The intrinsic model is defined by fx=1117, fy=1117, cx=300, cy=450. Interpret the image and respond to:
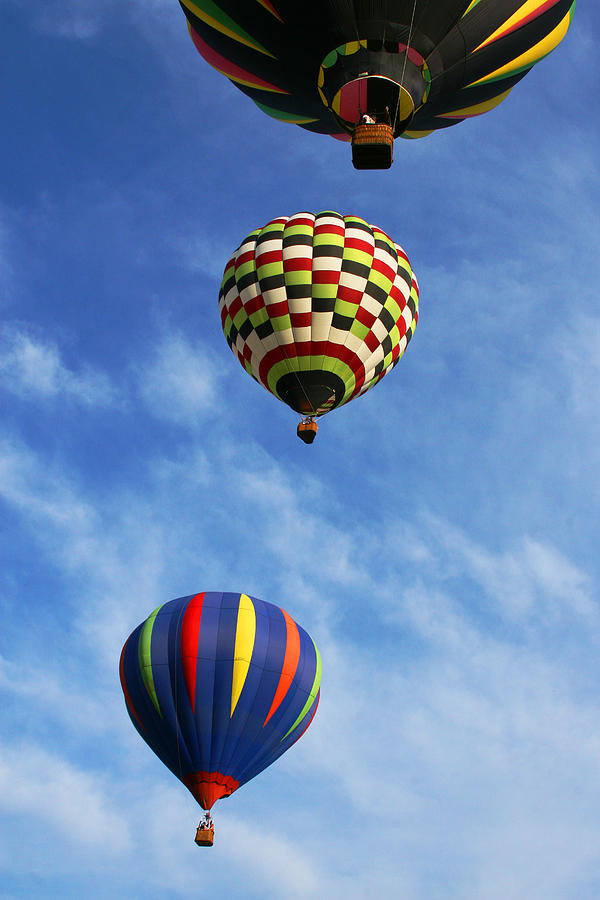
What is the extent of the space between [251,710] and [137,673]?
211 centimetres

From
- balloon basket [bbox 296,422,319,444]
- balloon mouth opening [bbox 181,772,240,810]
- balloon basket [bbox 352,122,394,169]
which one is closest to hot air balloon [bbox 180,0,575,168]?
balloon basket [bbox 352,122,394,169]

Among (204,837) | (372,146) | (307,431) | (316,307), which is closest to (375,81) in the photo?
(372,146)

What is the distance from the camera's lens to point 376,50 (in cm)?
1412

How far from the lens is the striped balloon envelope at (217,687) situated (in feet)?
59.9

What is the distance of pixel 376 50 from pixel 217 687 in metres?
10.3

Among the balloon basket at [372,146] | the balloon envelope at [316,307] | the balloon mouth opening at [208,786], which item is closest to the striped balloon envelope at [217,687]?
the balloon mouth opening at [208,786]

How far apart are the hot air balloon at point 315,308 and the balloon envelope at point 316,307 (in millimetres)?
17

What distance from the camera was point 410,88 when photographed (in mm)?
14453

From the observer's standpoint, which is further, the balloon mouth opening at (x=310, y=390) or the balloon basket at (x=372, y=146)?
the balloon mouth opening at (x=310, y=390)

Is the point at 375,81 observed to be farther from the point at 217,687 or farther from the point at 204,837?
the point at 204,837

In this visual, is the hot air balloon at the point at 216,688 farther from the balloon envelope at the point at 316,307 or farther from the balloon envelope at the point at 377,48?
the balloon envelope at the point at 377,48

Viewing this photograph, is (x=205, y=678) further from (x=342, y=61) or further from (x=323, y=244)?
(x=342, y=61)

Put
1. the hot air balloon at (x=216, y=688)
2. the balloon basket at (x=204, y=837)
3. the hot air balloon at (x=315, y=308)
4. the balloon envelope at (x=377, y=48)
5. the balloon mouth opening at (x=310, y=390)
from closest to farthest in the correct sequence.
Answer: the balloon envelope at (x=377, y=48), the balloon basket at (x=204, y=837), the hot air balloon at (x=216, y=688), the hot air balloon at (x=315, y=308), the balloon mouth opening at (x=310, y=390)

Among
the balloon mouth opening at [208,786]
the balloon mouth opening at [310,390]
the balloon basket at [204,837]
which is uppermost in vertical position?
the balloon mouth opening at [310,390]
